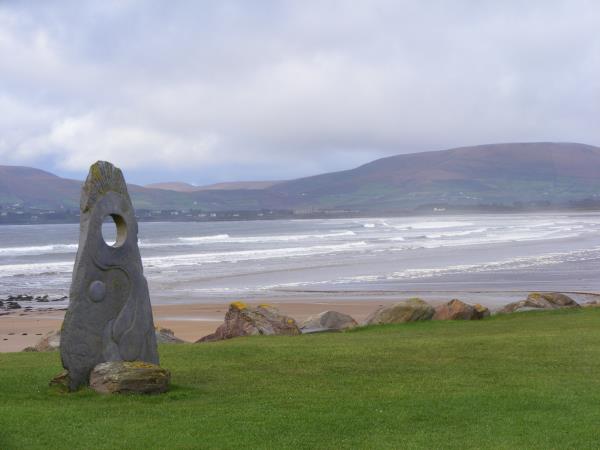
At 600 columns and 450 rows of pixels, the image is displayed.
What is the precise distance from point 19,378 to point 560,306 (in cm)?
1596

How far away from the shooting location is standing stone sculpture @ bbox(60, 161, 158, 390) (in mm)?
12156

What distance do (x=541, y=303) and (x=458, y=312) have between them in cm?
343

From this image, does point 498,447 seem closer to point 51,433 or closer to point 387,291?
point 51,433

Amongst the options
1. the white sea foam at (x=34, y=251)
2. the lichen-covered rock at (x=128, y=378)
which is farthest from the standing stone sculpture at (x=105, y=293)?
the white sea foam at (x=34, y=251)

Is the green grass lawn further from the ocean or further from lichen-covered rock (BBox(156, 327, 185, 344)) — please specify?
the ocean

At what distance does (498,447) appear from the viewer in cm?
917

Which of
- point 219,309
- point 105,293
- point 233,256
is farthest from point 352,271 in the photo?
point 105,293

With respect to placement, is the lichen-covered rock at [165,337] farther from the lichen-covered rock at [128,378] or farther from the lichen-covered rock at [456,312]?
the lichen-covered rock at [128,378]

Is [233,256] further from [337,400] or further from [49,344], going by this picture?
[337,400]

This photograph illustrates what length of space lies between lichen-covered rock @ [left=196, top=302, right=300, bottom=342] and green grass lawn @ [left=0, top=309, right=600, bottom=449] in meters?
3.57

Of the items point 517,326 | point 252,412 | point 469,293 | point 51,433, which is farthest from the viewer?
point 469,293

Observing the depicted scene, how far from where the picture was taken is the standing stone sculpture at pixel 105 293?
12156mm

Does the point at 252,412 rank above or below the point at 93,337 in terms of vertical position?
below

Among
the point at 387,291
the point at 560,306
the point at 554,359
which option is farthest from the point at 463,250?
the point at 554,359
